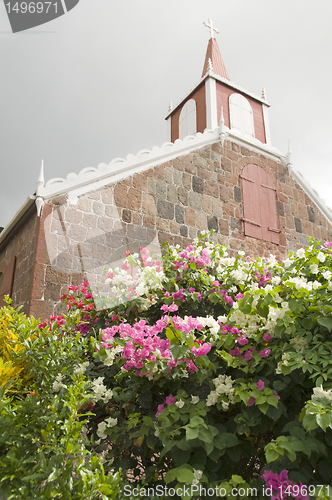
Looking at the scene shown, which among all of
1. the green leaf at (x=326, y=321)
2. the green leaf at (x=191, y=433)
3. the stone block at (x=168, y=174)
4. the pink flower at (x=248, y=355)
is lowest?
the green leaf at (x=191, y=433)

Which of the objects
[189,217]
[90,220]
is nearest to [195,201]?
[189,217]

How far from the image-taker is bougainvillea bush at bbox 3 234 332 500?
5.07ft

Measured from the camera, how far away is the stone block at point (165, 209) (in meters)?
6.00

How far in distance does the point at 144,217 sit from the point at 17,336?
365 cm

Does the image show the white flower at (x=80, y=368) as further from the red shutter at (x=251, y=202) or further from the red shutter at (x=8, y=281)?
the red shutter at (x=251, y=202)

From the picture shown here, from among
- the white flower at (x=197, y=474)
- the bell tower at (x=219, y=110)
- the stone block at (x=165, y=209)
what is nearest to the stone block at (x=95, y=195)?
the stone block at (x=165, y=209)

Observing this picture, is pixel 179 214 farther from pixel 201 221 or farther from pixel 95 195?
pixel 95 195

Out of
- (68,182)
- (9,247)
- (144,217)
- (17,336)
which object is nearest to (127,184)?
(144,217)

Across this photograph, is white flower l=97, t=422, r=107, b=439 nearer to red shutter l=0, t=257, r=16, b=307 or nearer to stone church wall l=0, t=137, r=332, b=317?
stone church wall l=0, t=137, r=332, b=317

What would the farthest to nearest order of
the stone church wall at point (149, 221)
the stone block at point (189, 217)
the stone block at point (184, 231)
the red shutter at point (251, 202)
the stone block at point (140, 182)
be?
the red shutter at point (251, 202), the stone block at point (189, 217), the stone block at point (184, 231), the stone block at point (140, 182), the stone church wall at point (149, 221)

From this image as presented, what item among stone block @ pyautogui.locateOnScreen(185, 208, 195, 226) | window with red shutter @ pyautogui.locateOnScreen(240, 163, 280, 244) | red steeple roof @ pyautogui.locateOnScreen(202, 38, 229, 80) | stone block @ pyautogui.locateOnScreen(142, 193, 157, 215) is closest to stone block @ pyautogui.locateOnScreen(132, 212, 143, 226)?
stone block @ pyautogui.locateOnScreen(142, 193, 157, 215)

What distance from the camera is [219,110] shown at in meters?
10.2

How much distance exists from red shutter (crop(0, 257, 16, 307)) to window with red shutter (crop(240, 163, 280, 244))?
13.4 feet

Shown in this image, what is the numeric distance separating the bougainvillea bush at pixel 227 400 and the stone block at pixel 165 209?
374cm
